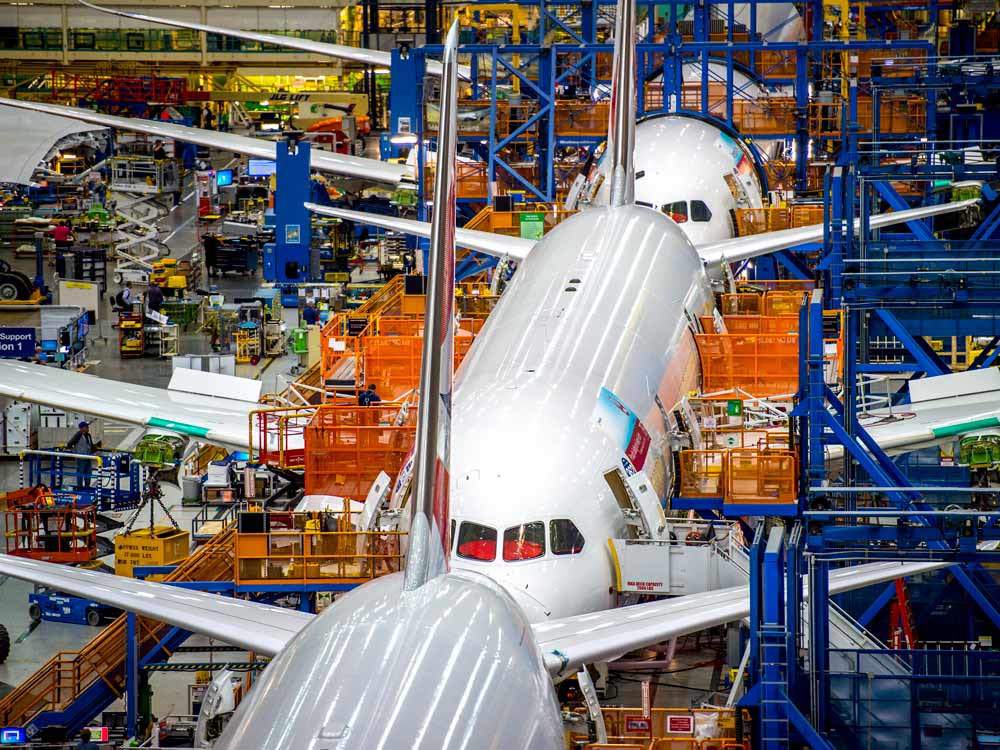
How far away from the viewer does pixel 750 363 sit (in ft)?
104

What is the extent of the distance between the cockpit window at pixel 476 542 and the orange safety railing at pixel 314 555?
212 cm

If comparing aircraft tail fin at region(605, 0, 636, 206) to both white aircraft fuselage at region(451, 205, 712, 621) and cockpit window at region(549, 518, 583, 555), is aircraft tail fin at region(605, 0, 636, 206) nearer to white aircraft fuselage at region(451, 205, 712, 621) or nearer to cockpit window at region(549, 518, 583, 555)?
white aircraft fuselage at region(451, 205, 712, 621)

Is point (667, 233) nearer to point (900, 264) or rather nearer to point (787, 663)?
point (900, 264)

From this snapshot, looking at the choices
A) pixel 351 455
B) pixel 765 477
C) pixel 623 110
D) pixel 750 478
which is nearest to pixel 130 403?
pixel 351 455

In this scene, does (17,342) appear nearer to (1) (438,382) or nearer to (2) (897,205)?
(2) (897,205)

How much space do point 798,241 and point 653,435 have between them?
11.1 m

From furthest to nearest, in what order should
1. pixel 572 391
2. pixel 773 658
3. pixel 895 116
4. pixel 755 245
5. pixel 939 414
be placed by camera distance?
pixel 895 116 → pixel 755 245 → pixel 939 414 → pixel 572 391 → pixel 773 658

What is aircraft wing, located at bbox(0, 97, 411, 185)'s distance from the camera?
135ft

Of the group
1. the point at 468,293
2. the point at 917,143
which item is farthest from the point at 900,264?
the point at 468,293

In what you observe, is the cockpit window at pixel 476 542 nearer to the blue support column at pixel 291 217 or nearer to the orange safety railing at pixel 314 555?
the orange safety railing at pixel 314 555

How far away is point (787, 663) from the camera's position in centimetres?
1656

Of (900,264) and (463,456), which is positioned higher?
(900,264)

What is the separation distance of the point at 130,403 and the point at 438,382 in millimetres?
17029

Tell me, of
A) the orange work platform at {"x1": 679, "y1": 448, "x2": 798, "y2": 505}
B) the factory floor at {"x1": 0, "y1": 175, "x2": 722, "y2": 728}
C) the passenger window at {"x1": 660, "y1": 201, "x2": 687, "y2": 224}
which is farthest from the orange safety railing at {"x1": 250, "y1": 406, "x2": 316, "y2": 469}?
the passenger window at {"x1": 660, "y1": 201, "x2": 687, "y2": 224}
